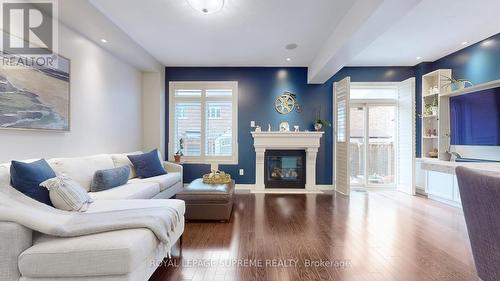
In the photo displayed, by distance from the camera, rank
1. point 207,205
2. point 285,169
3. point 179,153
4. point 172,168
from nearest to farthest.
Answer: point 207,205
point 172,168
point 179,153
point 285,169

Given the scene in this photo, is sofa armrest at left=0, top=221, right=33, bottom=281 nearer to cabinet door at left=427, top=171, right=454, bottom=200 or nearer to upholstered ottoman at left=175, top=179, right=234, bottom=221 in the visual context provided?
upholstered ottoman at left=175, top=179, right=234, bottom=221

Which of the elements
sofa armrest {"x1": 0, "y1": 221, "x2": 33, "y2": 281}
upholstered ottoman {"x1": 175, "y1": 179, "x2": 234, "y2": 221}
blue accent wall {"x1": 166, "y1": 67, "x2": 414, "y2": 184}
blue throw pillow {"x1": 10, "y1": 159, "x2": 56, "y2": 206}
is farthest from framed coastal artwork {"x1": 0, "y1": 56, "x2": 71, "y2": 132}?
blue accent wall {"x1": 166, "y1": 67, "x2": 414, "y2": 184}

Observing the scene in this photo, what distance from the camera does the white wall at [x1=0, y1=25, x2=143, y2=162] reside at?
2.59 metres

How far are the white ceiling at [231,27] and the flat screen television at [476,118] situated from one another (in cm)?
245

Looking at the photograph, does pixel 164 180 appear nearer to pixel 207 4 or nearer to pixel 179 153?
pixel 179 153

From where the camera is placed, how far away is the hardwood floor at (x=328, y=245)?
201 cm

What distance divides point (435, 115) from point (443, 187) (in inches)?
55.1

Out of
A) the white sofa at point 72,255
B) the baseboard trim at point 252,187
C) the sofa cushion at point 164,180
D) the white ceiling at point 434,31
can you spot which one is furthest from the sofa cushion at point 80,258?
the baseboard trim at point 252,187

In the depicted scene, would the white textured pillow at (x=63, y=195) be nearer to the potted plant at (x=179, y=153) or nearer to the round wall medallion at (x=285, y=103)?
the potted plant at (x=179, y=153)

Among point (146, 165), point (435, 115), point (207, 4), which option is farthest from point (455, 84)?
point (146, 165)

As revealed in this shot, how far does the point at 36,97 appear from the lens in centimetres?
261

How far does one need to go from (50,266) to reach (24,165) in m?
1.07

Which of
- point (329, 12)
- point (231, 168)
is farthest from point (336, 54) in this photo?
point (231, 168)

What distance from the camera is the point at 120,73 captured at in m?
4.30
